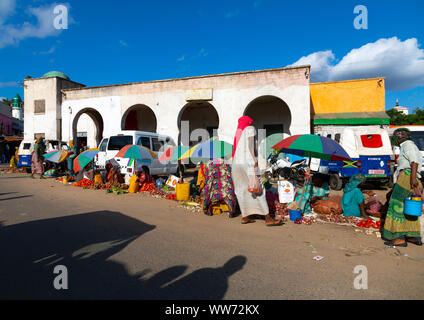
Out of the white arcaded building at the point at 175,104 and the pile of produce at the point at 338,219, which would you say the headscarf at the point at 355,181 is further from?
the white arcaded building at the point at 175,104

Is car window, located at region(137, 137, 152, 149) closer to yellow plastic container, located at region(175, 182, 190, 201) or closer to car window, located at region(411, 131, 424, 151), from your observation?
yellow plastic container, located at region(175, 182, 190, 201)

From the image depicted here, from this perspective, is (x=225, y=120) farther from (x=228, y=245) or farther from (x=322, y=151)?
(x=228, y=245)

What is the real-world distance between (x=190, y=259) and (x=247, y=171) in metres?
2.35

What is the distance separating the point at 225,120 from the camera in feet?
48.3

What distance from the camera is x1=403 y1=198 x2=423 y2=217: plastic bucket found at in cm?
403

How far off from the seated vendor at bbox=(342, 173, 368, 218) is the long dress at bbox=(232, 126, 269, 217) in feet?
6.75

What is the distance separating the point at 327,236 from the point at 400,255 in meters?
1.13

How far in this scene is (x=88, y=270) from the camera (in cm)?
323

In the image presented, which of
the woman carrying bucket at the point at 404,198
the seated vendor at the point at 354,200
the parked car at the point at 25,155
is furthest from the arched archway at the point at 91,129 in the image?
the woman carrying bucket at the point at 404,198

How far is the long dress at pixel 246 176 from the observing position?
5355 millimetres

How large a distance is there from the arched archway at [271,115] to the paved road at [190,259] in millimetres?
12451

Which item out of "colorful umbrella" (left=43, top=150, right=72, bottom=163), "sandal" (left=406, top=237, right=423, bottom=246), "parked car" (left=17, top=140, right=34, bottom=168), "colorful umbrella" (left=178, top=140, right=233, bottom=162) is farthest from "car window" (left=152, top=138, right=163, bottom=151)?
"sandal" (left=406, top=237, right=423, bottom=246)
